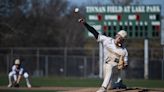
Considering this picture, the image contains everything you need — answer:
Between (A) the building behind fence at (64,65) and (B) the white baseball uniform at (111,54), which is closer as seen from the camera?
(B) the white baseball uniform at (111,54)

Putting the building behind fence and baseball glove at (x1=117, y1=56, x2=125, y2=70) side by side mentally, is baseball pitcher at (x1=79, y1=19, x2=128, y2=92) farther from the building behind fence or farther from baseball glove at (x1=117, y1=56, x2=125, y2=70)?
the building behind fence

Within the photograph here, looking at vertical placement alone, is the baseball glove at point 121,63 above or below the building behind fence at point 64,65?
above

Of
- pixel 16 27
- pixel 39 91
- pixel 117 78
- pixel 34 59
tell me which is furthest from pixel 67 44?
pixel 117 78

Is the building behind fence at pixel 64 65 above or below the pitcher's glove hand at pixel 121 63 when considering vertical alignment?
below

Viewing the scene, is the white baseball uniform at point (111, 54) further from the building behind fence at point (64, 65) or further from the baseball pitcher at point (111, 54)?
the building behind fence at point (64, 65)

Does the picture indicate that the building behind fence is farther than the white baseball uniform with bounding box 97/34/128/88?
Yes

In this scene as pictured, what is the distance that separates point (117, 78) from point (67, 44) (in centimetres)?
5140

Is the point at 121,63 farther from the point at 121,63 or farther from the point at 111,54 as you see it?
the point at 111,54

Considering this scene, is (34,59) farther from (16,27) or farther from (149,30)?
(149,30)

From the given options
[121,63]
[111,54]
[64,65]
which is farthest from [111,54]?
[64,65]

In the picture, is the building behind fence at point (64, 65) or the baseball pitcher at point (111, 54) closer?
the baseball pitcher at point (111, 54)

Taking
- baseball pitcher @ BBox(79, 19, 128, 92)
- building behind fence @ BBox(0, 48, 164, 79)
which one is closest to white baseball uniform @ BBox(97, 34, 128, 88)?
baseball pitcher @ BBox(79, 19, 128, 92)

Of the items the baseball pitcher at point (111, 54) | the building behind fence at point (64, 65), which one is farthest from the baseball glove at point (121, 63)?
the building behind fence at point (64, 65)

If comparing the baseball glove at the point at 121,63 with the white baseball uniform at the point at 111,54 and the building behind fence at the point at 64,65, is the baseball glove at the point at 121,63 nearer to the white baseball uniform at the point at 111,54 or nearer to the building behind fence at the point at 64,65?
the white baseball uniform at the point at 111,54
